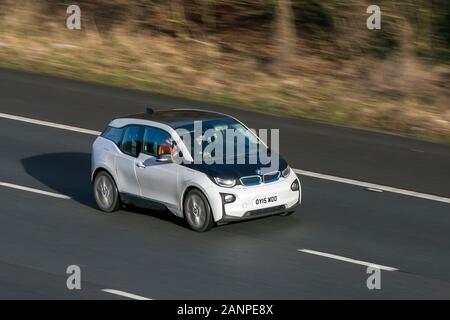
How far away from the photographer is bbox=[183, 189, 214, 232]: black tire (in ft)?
47.8

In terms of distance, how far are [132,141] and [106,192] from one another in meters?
0.96

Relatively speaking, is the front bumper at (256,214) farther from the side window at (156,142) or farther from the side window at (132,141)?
the side window at (132,141)

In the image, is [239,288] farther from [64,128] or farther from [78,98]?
[78,98]

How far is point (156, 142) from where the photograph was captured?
1530 cm

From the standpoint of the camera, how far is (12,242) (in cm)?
1450

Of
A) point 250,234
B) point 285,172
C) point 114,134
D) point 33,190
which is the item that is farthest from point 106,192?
point 285,172

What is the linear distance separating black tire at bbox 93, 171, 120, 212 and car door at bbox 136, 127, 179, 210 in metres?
0.67

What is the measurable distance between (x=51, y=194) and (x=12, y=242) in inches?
100

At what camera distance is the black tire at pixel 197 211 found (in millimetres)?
14570

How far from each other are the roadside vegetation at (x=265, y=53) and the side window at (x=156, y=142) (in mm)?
7220

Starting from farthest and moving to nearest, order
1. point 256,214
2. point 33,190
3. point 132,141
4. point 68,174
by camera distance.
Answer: point 68,174
point 33,190
point 132,141
point 256,214

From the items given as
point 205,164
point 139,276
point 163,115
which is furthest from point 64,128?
point 139,276

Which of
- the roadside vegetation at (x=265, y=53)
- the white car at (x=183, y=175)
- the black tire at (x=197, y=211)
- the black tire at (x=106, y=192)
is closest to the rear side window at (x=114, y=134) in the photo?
the white car at (x=183, y=175)

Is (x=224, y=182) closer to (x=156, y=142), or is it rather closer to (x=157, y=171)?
(x=157, y=171)
